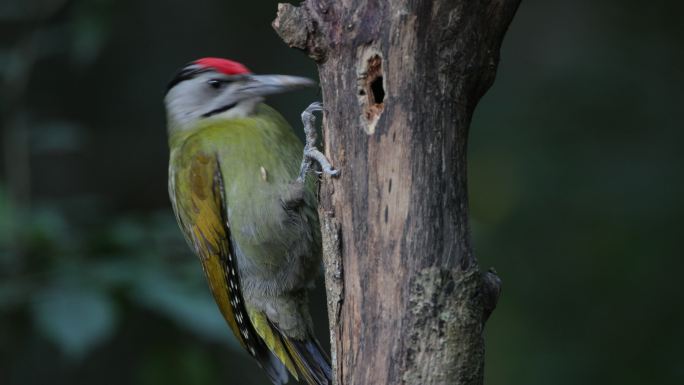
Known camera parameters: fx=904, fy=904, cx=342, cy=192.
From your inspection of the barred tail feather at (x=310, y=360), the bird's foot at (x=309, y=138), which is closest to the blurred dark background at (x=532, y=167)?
the barred tail feather at (x=310, y=360)

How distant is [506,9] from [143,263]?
1905mm

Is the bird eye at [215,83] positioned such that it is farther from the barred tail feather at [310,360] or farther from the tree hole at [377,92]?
the tree hole at [377,92]

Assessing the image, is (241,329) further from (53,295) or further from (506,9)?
(506,9)

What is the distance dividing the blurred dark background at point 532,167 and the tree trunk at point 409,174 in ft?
7.19

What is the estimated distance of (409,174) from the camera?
89.1 inches

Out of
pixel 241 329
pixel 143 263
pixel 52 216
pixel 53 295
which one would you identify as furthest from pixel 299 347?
pixel 52 216

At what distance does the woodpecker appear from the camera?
3.29 m

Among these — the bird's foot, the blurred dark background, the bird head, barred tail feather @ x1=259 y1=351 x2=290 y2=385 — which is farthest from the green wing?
the blurred dark background

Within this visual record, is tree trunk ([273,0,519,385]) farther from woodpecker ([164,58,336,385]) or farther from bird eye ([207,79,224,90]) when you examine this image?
bird eye ([207,79,224,90])

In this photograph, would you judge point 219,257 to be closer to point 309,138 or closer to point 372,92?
point 309,138

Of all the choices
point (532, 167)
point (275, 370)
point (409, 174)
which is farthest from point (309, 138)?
point (532, 167)

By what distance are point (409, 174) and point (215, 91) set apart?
5.00 ft

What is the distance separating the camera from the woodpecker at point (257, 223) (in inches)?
130

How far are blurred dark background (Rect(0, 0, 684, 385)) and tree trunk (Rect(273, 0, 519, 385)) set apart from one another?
2.19m
